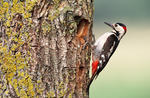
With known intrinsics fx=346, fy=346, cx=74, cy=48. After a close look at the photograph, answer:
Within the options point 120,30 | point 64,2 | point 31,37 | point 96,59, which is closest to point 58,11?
point 64,2

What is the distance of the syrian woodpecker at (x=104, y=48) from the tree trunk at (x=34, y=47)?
1036 millimetres

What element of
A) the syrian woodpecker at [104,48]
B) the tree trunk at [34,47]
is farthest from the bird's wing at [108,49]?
the tree trunk at [34,47]

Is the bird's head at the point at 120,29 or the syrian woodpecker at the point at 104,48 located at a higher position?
the bird's head at the point at 120,29

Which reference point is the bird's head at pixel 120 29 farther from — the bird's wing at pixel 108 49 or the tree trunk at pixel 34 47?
the tree trunk at pixel 34 47

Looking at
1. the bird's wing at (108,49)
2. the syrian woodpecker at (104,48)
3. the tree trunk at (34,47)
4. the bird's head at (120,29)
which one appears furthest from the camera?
the bird's head at (120,29)

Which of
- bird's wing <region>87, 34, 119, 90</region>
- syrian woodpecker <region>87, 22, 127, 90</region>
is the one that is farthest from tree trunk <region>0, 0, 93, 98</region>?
bird's wing <region>87, 34, 119, 90</region>

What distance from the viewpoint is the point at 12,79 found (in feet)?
8.91

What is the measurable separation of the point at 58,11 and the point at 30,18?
9.2 inches

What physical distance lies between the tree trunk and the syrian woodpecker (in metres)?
1.04

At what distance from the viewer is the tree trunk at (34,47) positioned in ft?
8.88

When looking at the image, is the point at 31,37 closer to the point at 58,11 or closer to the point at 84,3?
the point at 58,11

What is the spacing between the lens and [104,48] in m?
4.09

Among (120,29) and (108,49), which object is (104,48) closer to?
(108,49)

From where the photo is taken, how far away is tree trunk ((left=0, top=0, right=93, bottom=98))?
2707 millimetres
